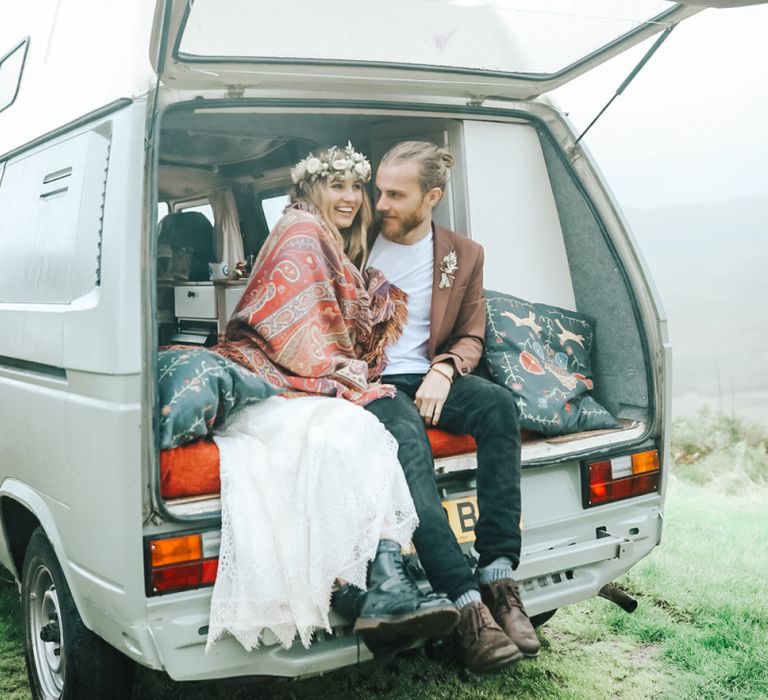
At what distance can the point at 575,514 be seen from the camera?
10.2 ft

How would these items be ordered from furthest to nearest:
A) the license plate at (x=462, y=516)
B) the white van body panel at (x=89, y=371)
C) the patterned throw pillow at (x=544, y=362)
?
the patterned throw pillow at (x=544, y=362)
the license plate at (x=462, y=516)
the white van body panel at (x=89, y=371)

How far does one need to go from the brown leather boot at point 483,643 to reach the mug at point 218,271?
296cm

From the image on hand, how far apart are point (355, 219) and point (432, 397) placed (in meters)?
0.90

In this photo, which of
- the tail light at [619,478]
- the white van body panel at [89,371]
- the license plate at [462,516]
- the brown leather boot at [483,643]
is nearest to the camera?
the white van body panel at [89,371]

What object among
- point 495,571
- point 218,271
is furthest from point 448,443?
point 218,271

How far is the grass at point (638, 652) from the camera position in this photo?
3.28 meters

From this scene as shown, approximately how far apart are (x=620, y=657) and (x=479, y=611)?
4.45ft

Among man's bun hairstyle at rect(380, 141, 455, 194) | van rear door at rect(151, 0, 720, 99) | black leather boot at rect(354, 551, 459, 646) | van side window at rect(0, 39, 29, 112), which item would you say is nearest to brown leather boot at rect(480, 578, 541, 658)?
black leather boot at rect(354, 551, 459, 646)

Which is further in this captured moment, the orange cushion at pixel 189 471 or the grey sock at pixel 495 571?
the grey sock at pixel 495 571

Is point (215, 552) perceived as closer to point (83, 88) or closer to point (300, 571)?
point (300, 571)

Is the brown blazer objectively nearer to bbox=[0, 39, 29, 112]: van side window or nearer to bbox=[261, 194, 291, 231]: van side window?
bbox=[261, 194, 291, 231]: van side window

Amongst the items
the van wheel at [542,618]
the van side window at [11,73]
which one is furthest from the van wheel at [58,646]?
the van side window at [11,73]

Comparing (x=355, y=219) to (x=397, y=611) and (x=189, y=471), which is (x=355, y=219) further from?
(x=397, y=611)

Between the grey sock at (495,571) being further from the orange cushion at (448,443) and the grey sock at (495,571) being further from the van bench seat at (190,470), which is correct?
the van bench seat at (190,470)
